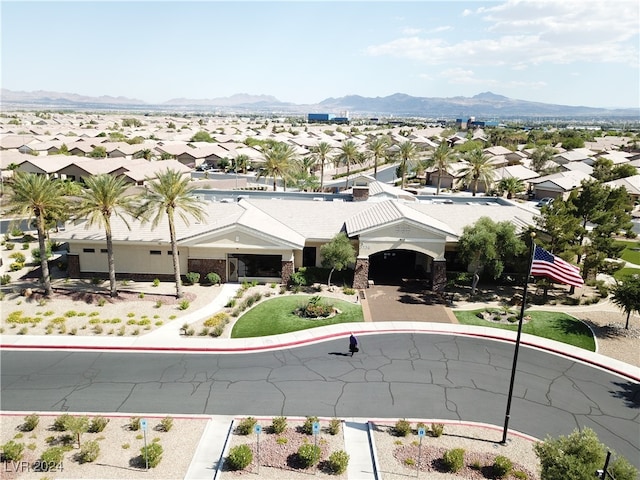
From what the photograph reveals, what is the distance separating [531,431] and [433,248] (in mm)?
18292

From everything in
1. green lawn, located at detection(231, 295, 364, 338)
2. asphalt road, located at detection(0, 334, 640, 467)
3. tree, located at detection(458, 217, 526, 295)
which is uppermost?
tree, located at detection(458, 217, 526, 295)

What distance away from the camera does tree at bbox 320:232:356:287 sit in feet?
116

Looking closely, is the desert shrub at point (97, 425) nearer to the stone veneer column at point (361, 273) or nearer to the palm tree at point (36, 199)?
the palm tree at point (36, 199)

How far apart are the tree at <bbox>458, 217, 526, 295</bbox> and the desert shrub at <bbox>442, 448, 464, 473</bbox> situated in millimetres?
18749

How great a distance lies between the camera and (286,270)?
37656mm

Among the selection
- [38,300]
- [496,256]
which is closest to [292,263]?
[496,256]

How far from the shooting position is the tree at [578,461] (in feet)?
46.1

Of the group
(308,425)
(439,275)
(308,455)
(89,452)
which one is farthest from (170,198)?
(308,455)

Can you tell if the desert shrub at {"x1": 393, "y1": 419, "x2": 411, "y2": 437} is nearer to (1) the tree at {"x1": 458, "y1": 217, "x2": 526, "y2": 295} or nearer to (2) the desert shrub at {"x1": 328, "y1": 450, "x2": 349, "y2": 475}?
(2) the desert shrub at {"x1": 328, "y1": 450, "x2": 349, "y2": 475}

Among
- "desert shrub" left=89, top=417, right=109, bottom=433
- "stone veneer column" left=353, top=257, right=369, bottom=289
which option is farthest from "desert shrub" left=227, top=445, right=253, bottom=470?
"stone veneer column" left=353, top=257, right=369, bottom=289

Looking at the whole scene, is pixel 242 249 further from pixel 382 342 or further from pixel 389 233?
pixel 382 342

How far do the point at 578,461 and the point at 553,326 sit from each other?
723 inches

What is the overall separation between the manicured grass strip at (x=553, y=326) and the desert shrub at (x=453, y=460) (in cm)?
1455

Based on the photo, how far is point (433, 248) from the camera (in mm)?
37125
